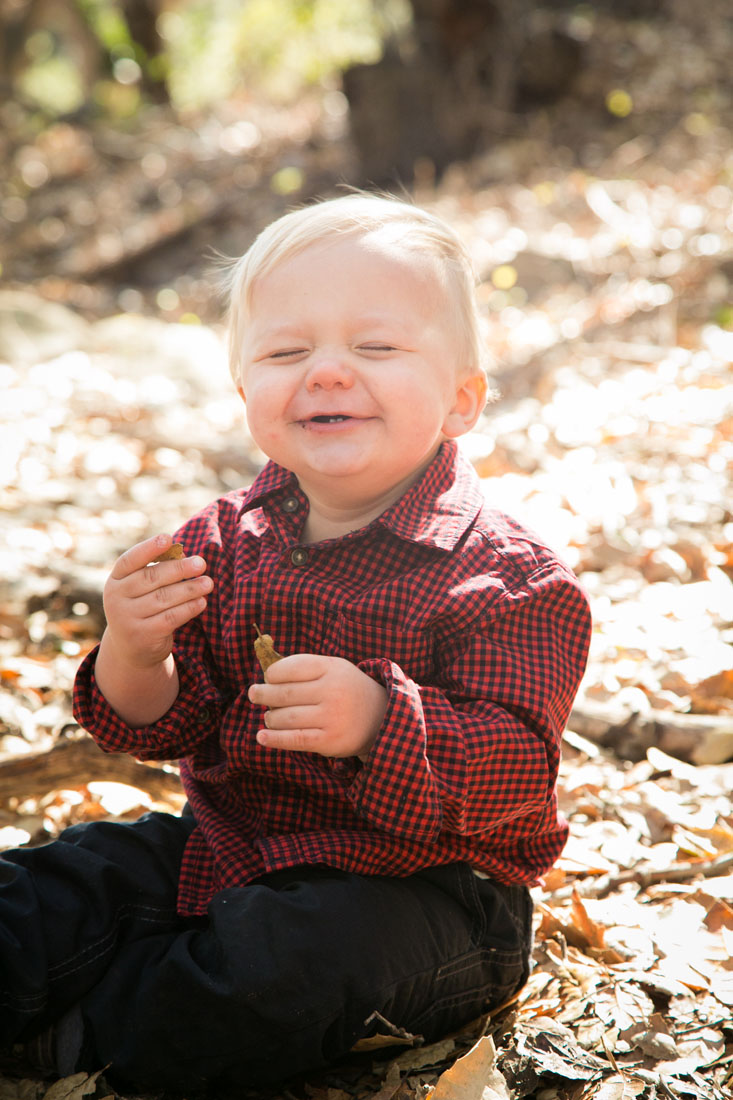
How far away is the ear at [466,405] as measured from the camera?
2115mm

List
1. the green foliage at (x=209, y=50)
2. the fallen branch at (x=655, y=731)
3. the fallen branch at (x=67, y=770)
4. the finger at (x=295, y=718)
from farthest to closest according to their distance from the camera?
the green foliage at (x=209, y=50) < the fallen branch at (x=655, y=731) < the fallen branch at (x=67, y=770) < the finger at (x=295, y=718)

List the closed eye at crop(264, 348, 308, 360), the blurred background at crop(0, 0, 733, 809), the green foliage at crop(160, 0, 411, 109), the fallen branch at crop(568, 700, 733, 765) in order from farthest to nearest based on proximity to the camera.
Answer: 1. the green foliage at crop(160, 0, 411, 109)
2. the blurred background at crop(0, 0, 733, 809)
3. the fallen branch at crop(568, 700, 733, 765)
4. the closed eye at crop(264, 348, 308, 360)

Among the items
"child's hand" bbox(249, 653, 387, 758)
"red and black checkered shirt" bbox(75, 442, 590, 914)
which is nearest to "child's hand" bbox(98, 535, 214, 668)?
"red and black checkered shirt" bbox(75, 442, 590, 914)

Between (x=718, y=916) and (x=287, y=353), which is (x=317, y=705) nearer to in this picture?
(x=287, y=353)

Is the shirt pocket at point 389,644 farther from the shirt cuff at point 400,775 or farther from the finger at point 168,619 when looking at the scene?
the finger at point 168,619

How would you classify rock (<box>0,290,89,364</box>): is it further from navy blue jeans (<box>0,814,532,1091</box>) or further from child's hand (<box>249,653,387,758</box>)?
child's hand (<box>249,653,387,758</box>)

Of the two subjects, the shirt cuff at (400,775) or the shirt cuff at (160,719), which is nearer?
the shirt cuff at (400,775)

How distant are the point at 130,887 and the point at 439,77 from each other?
10360 millimetres

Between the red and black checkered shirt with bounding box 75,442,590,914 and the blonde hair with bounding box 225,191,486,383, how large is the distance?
0.30 meters

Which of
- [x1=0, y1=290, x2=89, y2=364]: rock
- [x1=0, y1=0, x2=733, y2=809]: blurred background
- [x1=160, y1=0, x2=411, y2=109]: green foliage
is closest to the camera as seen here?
[x1=0, y1=0, x2=733, y2=809]: blurred background

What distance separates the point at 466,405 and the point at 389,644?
0.57 metres

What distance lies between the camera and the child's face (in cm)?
194

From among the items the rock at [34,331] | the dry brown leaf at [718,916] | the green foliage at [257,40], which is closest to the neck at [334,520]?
the dry brown leaf at [718,916]

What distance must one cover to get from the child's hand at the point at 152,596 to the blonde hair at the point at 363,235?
56cm
